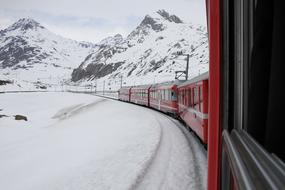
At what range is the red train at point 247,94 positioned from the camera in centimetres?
127

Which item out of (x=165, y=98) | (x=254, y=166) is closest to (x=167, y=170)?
(x=254, y=166)

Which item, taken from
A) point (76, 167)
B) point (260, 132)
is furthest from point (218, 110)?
point (76, 167)

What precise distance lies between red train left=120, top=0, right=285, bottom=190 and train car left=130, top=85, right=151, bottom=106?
99.4 feet

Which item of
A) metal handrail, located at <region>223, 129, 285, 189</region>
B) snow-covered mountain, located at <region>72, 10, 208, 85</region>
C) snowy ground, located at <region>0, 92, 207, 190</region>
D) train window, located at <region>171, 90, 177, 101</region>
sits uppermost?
snow-covered mountain, located at <region>72, 10, 208, 85</region>

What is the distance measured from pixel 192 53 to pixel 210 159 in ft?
449

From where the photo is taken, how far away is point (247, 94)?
1.70 metres

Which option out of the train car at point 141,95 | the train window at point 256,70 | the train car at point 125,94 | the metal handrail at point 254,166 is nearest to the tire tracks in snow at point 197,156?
the train window at point 256,70

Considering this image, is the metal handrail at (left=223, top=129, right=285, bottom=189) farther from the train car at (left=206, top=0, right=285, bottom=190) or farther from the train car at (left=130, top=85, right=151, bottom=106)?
the train car at (left=130, top=85, right=151, bottom=106)

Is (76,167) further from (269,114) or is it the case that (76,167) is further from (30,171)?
(269,114)

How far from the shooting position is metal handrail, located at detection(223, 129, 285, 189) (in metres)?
0.94

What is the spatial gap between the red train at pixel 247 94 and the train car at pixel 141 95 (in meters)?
30.3

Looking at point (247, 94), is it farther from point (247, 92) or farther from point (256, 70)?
point (256, 70)

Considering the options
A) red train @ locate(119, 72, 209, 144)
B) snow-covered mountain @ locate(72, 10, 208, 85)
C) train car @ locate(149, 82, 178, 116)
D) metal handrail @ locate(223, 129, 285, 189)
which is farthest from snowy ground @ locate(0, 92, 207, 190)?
snow-covered mountain @ locate(72, 10, 208, 85)

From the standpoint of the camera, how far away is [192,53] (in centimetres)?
13738
